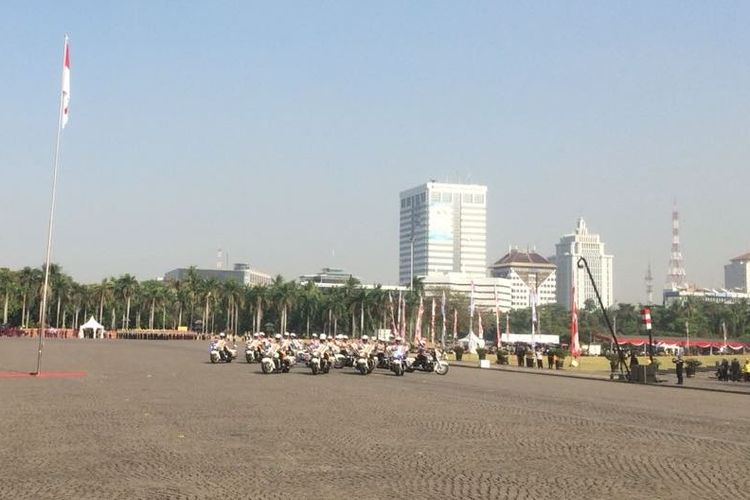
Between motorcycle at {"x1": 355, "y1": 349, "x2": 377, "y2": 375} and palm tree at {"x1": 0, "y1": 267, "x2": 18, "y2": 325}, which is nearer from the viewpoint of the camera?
motorcycle at {"x1": 355, "y1": 349, "x2": 377, "y2": 375}

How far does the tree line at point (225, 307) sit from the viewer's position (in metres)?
136

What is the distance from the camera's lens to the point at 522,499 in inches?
363

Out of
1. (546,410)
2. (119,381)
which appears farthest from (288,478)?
(119,381)

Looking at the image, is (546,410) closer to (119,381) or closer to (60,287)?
(119,381)

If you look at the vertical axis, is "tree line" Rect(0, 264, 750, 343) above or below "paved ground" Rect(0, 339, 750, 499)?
above

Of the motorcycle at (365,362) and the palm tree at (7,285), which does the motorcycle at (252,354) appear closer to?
the motorcycle at (365,362)

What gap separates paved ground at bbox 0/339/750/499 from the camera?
984 cm

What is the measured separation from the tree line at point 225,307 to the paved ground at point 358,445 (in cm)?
11617

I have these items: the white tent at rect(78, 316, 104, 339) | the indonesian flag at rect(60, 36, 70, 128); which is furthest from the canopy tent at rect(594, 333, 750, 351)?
the indonesian flag at rect(60, 36, 70, 128)

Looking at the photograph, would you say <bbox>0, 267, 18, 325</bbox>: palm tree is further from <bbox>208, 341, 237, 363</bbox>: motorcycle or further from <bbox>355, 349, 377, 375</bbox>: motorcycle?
<bbox>355, 349, 377, 375</bbox>: motorcycle

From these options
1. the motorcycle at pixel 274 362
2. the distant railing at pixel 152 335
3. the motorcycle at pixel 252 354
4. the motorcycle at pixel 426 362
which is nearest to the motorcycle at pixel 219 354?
the motorcycle at pixel 252 354

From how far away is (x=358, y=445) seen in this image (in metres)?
13.4

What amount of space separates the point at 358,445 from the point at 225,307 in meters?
140

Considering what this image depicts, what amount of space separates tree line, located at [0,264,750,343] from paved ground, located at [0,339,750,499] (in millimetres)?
116173
